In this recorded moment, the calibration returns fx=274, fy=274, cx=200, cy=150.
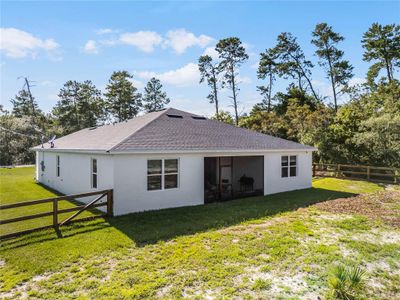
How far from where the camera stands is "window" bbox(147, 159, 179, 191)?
Result: 1097 cm

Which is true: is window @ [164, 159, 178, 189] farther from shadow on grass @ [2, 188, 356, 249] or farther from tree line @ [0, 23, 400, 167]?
tree line @ [0, 23, 400, 167]

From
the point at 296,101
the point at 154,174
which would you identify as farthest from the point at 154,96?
the point at 154,174

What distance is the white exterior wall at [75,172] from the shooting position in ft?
35.4

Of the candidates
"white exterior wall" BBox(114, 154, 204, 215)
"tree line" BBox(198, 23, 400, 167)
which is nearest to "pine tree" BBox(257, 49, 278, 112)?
"tree line" BBox(198, 23, 400, 167)

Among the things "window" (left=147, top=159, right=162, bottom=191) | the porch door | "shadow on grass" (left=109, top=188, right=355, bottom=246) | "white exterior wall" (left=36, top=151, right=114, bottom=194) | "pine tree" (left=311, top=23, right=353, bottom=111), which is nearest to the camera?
"shadow on grass" (left=109, top=188, right=355, bottom=246)

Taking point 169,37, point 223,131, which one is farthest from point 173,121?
point 169,37

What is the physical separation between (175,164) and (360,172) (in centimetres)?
1552

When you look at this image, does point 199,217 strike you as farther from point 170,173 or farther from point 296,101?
point 296,101

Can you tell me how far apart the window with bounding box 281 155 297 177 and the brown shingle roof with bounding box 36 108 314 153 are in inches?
26.3

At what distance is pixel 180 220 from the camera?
31.8 feet

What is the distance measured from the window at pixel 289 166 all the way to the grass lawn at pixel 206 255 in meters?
4.86

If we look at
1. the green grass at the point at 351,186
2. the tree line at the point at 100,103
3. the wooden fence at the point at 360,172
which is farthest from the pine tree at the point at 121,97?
the green grass at the point at 351,186

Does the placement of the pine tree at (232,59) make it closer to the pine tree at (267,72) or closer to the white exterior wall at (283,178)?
the pine tree at (267,72)

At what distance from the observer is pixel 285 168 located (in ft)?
52.1
